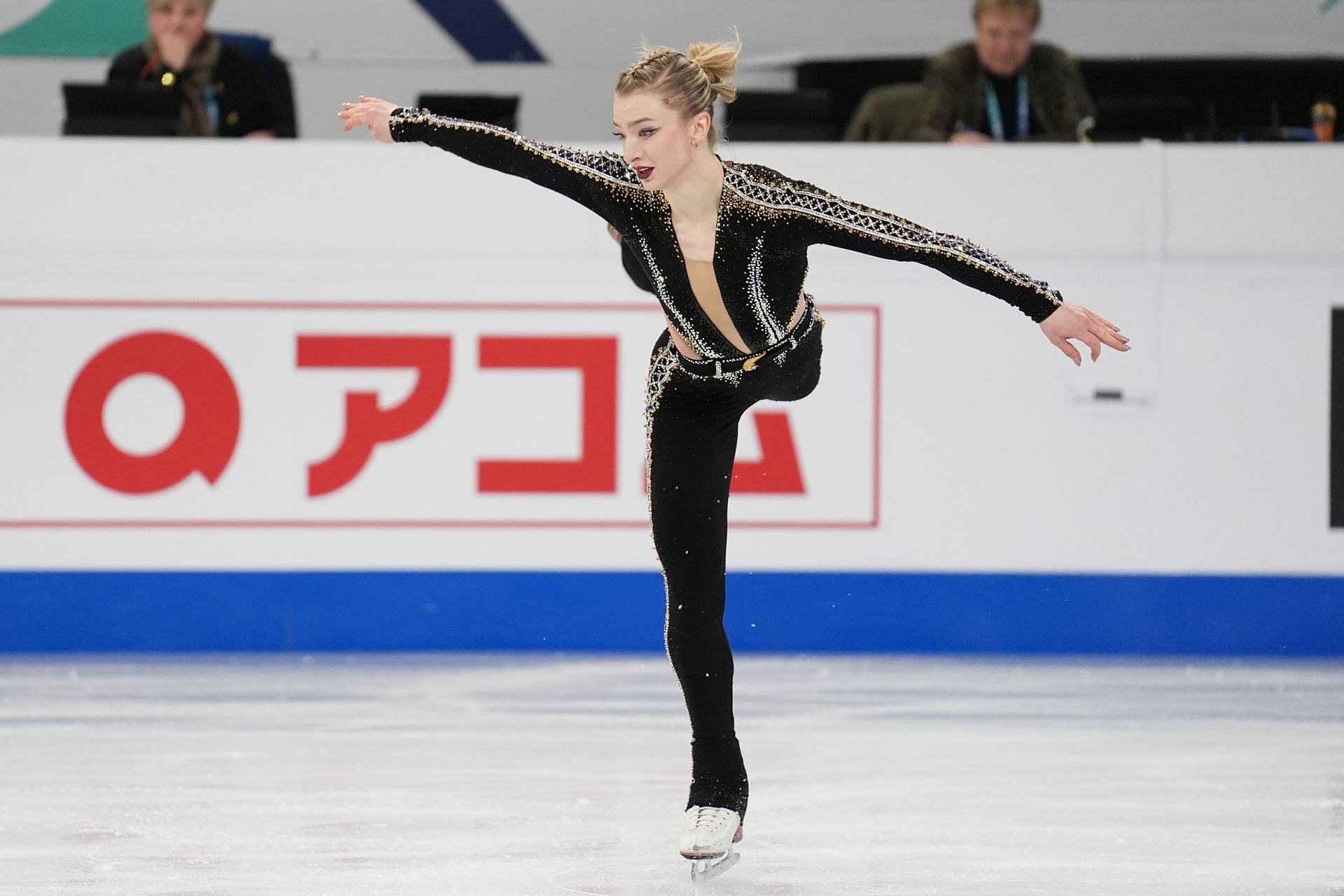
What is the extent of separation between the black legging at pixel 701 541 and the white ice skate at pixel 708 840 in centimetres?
3

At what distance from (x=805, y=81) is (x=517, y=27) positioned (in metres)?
1.50

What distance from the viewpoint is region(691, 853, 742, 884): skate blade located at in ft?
8.33

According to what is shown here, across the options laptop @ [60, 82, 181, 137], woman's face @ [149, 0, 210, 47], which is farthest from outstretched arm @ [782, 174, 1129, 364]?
woman's face @ [149, 0, 210, 47]

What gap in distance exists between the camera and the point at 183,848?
2719mm

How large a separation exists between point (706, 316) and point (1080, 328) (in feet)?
1.81

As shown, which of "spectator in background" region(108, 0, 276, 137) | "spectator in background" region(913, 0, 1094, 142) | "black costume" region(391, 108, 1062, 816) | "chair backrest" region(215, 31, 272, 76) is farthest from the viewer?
"chair backrest" region(215, 31, 272, 76)

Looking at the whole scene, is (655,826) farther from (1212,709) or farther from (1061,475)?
(1061,475)

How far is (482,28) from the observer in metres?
8.98

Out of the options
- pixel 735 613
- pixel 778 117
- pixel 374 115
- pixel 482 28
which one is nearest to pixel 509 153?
pixel 374 115

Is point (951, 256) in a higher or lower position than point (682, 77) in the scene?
lower

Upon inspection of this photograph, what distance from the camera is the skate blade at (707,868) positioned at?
2.54m

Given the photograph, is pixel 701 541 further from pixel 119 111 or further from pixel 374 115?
pixel 119 111

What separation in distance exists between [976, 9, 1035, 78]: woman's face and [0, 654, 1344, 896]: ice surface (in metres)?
1.88

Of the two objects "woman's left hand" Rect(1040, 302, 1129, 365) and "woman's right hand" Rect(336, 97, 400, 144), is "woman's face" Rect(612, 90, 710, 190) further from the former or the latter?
"woman's left hand" Rect(1040, 302, 1129, 365)
